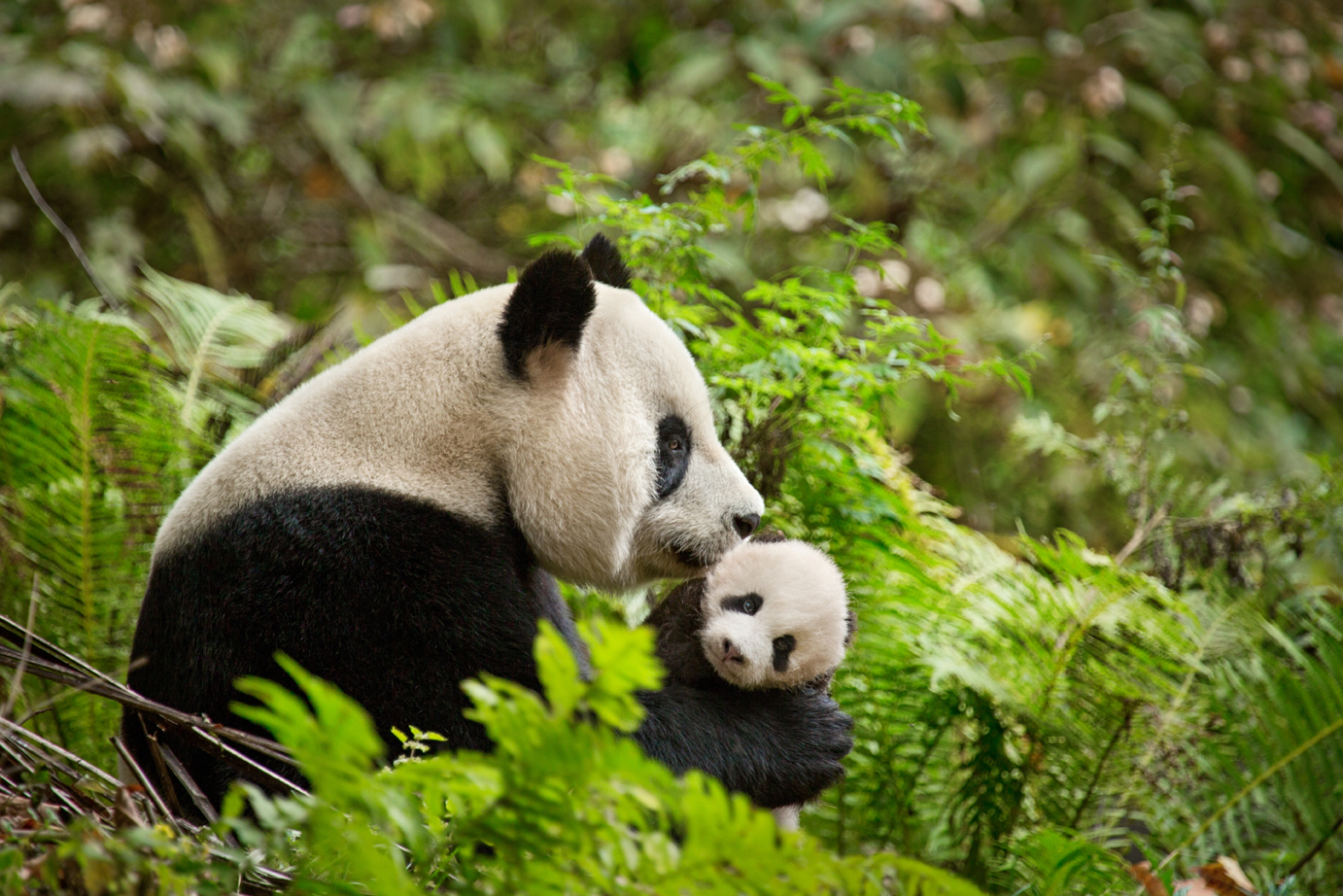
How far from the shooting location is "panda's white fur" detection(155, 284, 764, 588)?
6.88 feet

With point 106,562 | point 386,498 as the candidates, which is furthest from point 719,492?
point 106,562

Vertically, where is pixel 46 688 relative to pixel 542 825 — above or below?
below

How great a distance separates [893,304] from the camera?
466 cm

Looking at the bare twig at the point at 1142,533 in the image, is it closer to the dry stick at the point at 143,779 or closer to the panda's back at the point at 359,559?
the panda's back at the point at 359,559

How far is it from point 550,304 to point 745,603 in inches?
33.7

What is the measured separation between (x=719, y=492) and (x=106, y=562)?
1871 mm

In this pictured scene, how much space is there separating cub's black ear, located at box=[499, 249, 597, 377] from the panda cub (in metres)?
0.66

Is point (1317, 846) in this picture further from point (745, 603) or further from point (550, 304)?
point (550, 304)

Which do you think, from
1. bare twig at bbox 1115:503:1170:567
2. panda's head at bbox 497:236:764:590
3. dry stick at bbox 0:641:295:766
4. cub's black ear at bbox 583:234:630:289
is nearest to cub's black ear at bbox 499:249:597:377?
panda's head at bbox 497:236:764:590

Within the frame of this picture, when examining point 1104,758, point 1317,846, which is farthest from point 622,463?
A: point 1317,846

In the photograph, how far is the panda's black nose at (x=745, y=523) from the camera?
2375mm

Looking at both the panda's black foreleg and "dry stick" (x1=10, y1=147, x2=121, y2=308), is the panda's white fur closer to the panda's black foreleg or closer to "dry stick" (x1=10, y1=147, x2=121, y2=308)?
the panda's black foreleg

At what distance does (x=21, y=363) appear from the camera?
3211 millimetres

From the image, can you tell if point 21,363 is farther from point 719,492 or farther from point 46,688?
point 719,492
